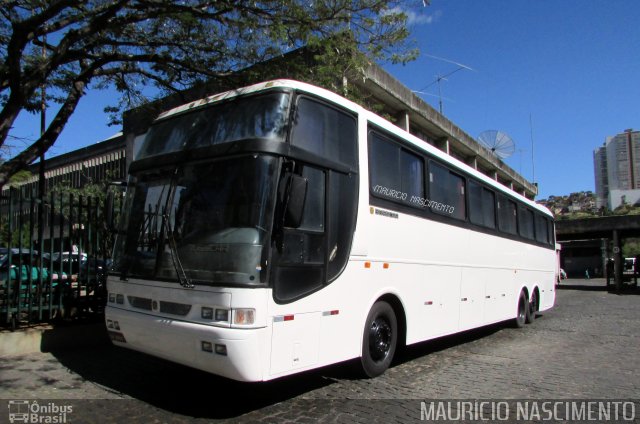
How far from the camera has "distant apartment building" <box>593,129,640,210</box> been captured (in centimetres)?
7931

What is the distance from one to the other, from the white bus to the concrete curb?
7.51ft

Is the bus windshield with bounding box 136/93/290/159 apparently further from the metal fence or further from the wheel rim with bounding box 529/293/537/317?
the wheel rim with bounding box 529/293/537/317

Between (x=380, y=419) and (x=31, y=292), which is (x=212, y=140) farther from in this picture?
(x=31, y=292)

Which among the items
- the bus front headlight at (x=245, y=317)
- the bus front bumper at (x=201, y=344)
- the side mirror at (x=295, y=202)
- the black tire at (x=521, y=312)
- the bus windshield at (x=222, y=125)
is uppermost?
the bus windshield at (x=222, y=125)

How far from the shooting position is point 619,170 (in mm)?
88375

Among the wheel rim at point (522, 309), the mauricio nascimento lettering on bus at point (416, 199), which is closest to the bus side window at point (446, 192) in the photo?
the mauricio nascimento lettering on bus at point (416, 199)

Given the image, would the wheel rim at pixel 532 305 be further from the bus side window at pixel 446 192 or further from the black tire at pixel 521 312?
the bus side window at pixel 446 192

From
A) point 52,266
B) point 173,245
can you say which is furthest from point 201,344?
point 52,266

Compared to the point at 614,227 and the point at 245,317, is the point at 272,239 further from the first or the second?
the point at 614,227

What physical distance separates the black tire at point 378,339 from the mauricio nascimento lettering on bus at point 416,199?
1489 millimetres

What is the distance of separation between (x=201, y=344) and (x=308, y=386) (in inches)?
70.9

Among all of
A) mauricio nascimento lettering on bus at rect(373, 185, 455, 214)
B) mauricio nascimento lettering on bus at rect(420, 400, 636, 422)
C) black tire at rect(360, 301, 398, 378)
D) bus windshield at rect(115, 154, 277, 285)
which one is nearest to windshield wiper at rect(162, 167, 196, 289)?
bus windshield at rect(115, 154, 277, 285)

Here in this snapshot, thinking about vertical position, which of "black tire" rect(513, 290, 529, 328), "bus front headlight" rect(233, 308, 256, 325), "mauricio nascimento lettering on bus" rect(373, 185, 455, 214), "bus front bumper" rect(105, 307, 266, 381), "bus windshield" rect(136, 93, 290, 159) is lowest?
"black tire" rect(513, 290, 529, 328)

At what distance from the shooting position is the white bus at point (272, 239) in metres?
4.61
